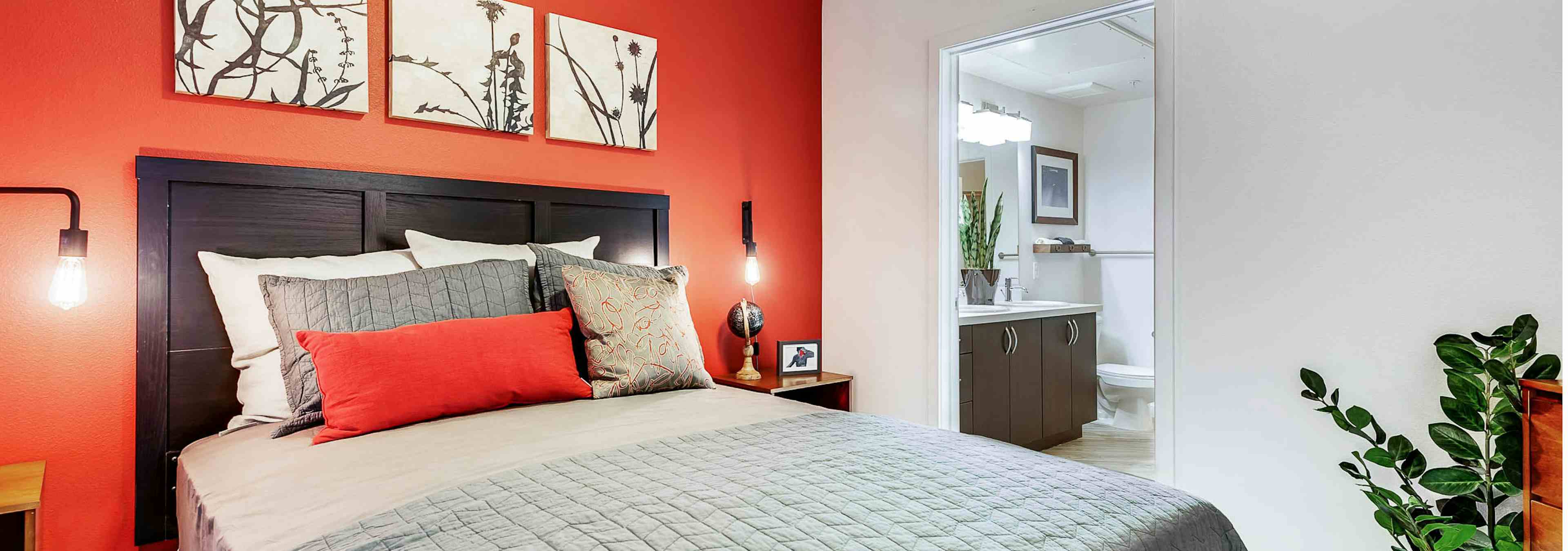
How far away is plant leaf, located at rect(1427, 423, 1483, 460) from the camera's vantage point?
170 cm

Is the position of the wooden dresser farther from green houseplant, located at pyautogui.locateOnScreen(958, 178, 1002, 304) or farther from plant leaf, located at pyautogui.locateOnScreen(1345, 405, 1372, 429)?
green houseplant, located at pyautogui.locateOnScreen(958, 178, 1002, 304)

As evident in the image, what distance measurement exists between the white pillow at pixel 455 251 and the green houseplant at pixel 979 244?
1699 millimetres

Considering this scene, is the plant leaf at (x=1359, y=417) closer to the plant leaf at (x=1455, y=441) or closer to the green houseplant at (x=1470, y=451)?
the green houseplant at (x=1470, y=451)

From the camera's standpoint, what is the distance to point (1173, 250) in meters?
2.43

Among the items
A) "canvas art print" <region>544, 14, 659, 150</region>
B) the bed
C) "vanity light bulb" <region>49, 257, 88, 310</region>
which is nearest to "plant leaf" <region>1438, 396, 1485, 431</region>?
the bed

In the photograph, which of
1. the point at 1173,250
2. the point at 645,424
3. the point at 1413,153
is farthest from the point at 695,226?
the point at 1413,153

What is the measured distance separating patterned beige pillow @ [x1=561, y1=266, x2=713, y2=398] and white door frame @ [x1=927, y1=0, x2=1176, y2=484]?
1244 millimetres

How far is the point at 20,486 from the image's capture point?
62.8 inches

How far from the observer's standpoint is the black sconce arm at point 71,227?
5.46 ft

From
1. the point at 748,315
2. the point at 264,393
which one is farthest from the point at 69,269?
the point at 748,315

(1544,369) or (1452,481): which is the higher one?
(1544,369)

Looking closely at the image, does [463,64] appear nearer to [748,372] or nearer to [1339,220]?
[748,372]

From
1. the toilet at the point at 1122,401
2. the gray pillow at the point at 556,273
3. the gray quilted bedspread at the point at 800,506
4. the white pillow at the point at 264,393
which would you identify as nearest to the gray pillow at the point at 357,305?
the white pillow at the point at 264,393

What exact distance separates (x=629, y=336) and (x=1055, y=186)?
2431mm
